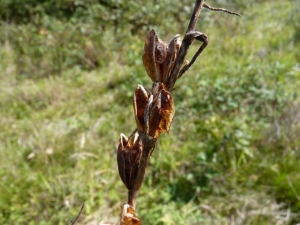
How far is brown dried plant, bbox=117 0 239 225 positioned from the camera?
0.34 metres

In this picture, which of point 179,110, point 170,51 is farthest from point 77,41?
point 170,51

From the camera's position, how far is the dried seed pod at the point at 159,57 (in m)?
0.35

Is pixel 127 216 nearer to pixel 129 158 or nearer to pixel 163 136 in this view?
pixel 129 158

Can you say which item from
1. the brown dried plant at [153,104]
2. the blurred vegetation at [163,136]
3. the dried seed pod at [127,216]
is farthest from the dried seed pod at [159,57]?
the blurred vegetation at [163,136]

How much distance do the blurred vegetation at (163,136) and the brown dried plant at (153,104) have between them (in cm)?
130

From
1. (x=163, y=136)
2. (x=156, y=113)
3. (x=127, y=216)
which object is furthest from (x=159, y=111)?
(x=163, y=136)

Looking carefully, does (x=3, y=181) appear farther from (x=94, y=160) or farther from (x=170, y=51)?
(x=170, y=51)

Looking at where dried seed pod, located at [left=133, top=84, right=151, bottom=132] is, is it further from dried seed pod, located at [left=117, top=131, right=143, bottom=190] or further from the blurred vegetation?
the blurred vegetation

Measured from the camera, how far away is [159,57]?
36 cm

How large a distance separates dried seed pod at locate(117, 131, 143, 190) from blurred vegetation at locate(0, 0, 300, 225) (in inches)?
50.3

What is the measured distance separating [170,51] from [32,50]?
11.5 ft

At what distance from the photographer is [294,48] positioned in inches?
119

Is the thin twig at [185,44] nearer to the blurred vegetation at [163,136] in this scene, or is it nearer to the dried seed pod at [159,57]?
the dried seed pod at [159,57]

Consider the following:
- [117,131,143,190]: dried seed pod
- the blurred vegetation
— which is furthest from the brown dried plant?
the blurred vegetation
